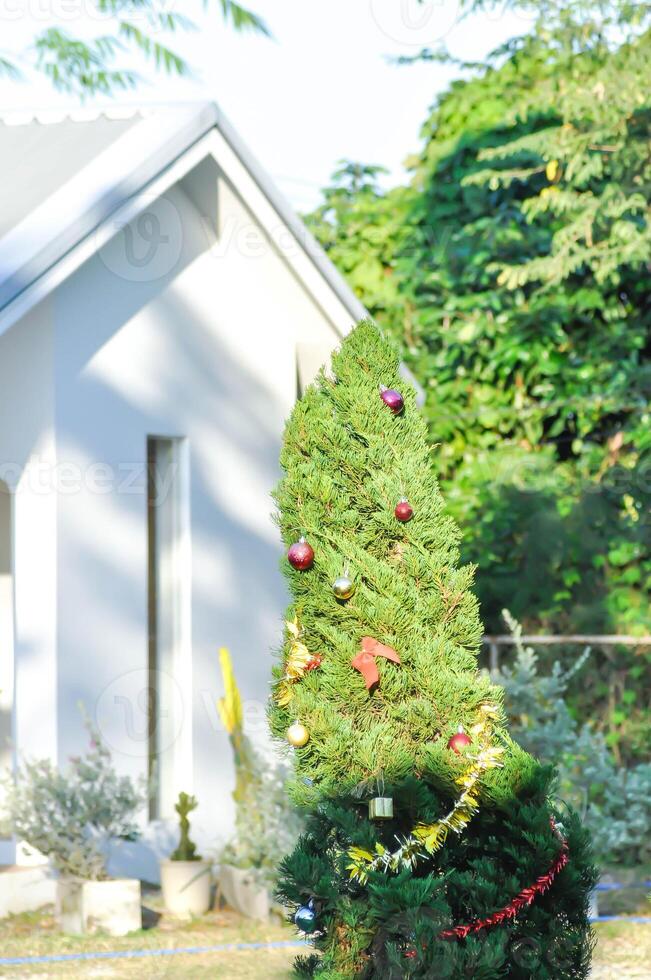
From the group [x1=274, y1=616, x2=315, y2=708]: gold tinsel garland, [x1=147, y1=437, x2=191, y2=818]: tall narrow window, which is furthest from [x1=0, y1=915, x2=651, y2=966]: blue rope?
[x1=274, y1=616, x2=315, y2=708]: gold tinsel garland

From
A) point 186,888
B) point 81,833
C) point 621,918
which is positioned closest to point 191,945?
point 186,888

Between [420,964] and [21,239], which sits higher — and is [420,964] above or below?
below

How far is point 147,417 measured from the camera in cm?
1027

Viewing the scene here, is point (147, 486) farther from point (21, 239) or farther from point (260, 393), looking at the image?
point (21, 239)

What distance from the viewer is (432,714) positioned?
546 cm

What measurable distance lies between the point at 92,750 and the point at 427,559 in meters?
4.59

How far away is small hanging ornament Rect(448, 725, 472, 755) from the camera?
539cm

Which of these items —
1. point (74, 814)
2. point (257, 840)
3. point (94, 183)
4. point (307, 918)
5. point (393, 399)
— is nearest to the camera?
point (307, 918)

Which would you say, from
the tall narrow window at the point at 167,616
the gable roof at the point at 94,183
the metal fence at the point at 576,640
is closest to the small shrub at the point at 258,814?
the tall narrow window at the point at 167,616

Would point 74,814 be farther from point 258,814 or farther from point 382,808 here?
point 382,808

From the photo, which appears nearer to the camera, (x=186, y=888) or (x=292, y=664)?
(x=292, y=664)

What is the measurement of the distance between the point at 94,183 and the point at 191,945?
16.4 ft

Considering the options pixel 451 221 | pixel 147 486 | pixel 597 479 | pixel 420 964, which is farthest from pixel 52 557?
pixel 451 221

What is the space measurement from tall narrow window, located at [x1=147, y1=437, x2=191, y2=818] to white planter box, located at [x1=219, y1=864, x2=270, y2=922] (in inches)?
47.1
